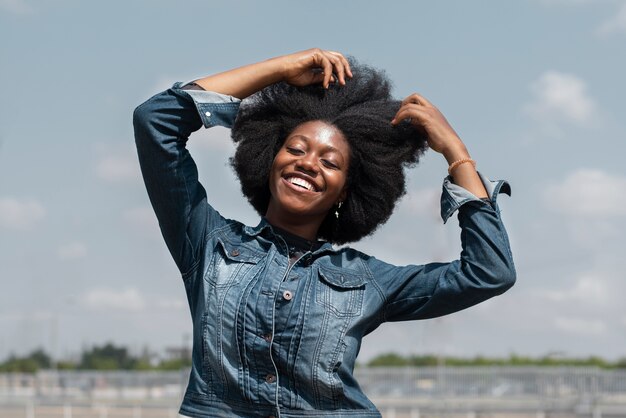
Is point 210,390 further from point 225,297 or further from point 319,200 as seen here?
point 319,200

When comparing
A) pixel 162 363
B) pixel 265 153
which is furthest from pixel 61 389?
pixel 265 153

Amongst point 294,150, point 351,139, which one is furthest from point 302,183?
point 351,139

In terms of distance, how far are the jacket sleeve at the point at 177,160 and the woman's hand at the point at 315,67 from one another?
21 centimetres

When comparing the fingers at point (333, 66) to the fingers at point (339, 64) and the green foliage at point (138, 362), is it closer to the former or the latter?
the fingers at point (339, 64)

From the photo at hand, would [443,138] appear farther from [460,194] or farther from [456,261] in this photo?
[456,261]

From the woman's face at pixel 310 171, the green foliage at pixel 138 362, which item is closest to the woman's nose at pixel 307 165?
the woman's face at pixel 310 171

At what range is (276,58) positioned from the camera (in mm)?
3625

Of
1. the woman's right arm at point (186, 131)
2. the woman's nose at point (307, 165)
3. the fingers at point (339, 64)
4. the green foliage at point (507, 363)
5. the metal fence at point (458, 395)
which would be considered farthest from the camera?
the green foliage at point (507, 363)

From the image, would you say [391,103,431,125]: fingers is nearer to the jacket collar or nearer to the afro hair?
the afro hair

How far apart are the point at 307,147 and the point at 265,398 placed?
0.84 meters

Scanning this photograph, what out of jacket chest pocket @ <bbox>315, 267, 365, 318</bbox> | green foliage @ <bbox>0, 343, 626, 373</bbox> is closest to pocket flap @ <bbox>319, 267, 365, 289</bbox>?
jacket chest pocket @ <bbox>315, 267, 365, 318</bbox>

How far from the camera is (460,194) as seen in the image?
3.58m

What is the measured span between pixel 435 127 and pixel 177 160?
85 centimetres

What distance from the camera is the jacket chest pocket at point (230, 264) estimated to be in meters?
3.49
